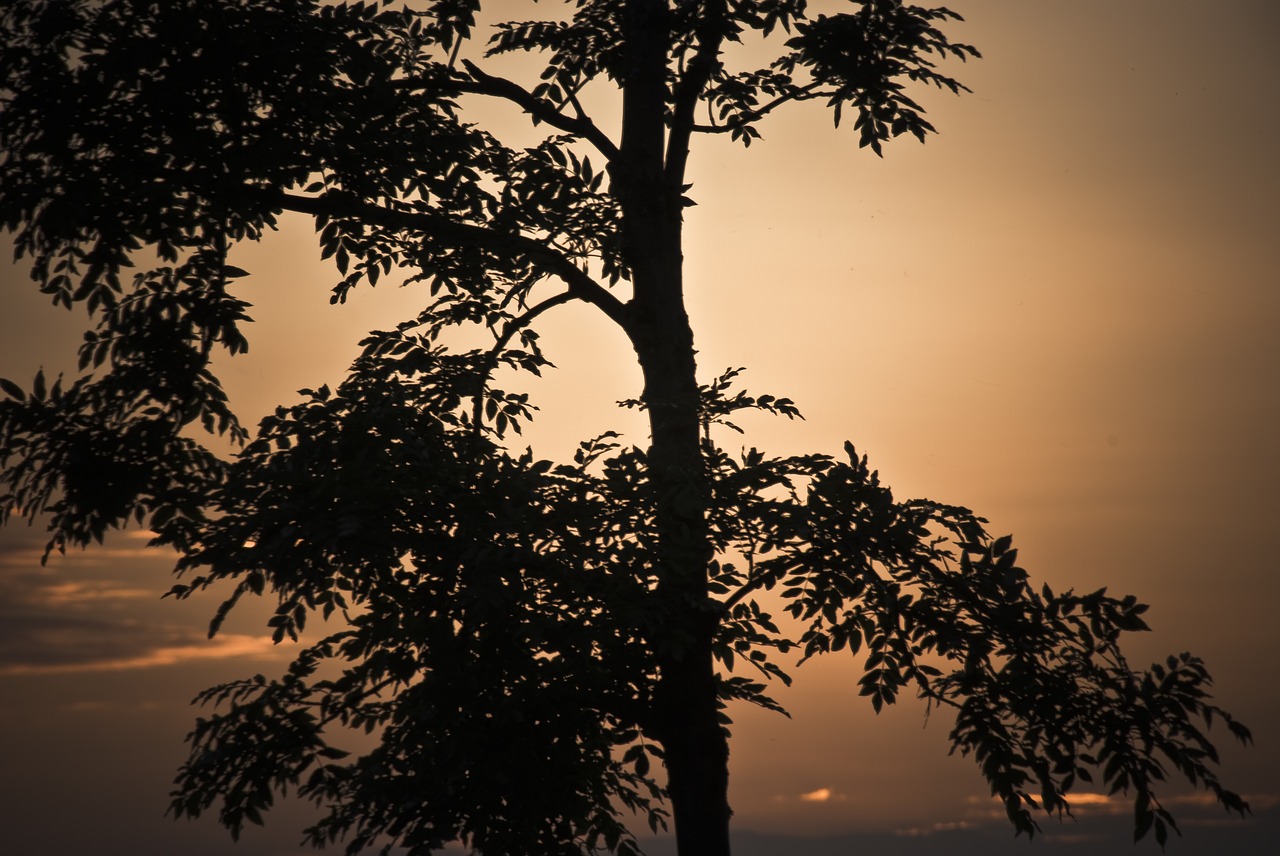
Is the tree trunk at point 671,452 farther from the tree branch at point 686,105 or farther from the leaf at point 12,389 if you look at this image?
the leaf at point 12,389

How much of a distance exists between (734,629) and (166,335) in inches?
250

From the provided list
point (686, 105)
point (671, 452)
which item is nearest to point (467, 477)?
point (671, 452)

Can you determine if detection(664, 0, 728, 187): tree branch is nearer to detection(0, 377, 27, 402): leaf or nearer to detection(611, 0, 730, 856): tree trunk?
detection(611, 0, 730, 856): tree trunk

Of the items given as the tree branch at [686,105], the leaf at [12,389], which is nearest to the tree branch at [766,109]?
the tree branch at [686,105]

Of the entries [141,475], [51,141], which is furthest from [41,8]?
[141,475]

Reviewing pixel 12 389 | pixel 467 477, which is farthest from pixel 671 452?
pixel 12 389

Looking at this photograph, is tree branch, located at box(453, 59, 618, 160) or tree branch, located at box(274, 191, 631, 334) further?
tree branch, located at box(453, 59, 618, 160)

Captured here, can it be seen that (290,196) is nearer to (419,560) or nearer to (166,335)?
(166,335)

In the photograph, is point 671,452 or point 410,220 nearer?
point 671,452

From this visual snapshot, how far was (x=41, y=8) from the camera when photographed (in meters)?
10.8

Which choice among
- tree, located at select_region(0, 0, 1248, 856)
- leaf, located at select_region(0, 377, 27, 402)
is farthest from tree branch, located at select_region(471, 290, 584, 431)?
leaf, located at select_region(0, 377, 27, 402)

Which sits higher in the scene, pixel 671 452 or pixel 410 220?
pixel 410 220

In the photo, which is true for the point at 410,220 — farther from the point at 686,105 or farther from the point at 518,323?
the point at 686,105

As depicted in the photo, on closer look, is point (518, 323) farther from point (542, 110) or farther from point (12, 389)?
point (12, 389)
